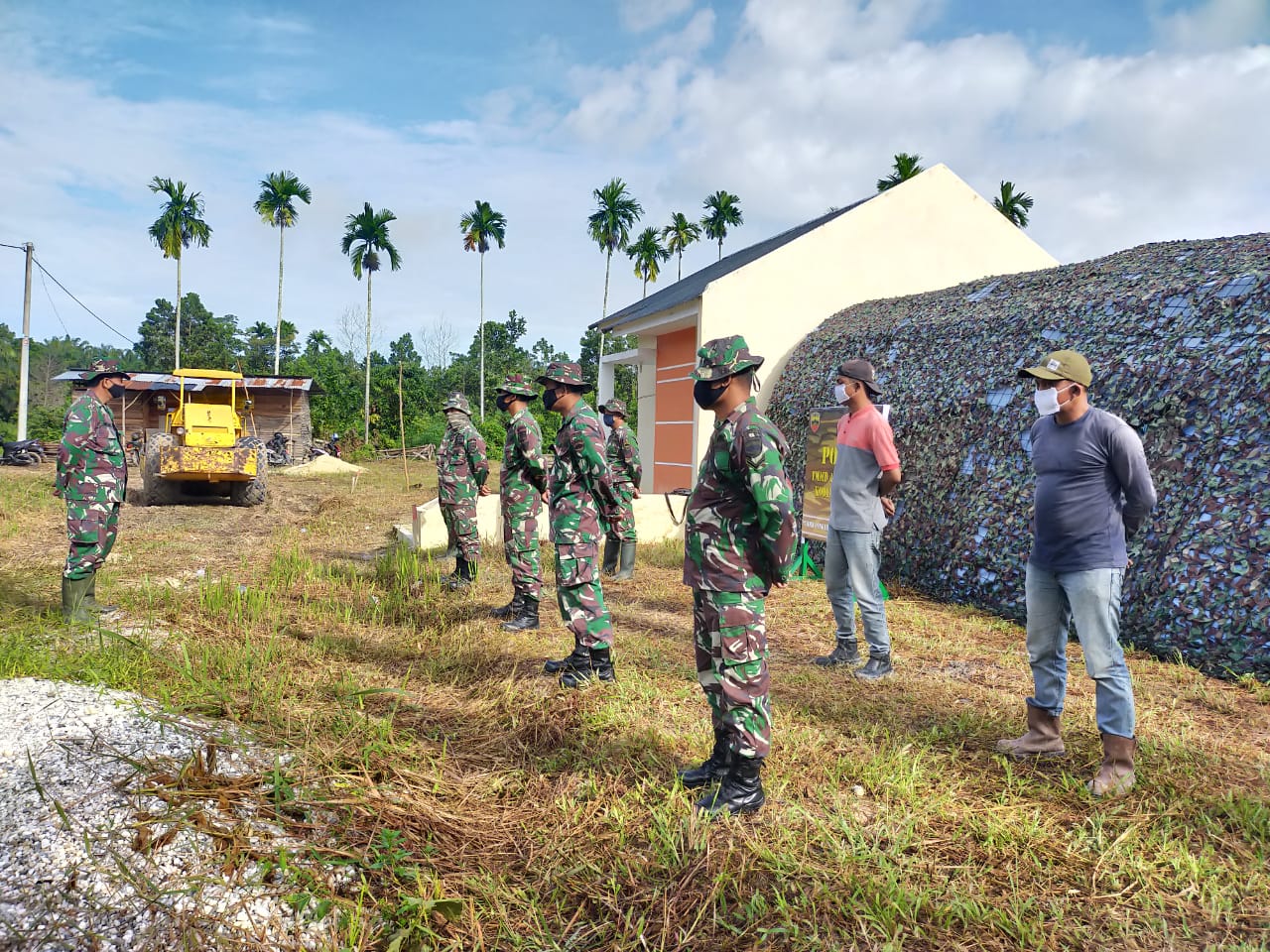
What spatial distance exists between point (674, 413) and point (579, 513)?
865 cm

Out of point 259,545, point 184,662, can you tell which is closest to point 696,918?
point 184,662

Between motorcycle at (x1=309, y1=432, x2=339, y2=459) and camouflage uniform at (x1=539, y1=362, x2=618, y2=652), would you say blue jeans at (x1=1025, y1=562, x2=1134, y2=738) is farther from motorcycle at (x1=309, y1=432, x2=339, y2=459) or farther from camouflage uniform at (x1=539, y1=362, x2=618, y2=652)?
motorcycle at (x1=309, y1=432, x2=339, y2=459)

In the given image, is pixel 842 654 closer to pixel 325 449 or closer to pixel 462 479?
pixel 462 479

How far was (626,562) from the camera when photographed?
Answer: 8008 millimetres

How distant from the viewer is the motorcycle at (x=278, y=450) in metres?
25.0

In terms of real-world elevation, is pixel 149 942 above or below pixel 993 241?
below

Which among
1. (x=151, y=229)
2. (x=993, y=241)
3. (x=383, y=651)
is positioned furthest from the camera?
(x=151, y=229)

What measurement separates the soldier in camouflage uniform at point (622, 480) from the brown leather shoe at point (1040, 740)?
14.3ft

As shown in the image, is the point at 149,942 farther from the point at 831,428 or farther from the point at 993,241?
the point at 993,241

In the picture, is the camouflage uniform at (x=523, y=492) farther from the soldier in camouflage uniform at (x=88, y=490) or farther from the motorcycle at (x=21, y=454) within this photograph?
the motorcycle at (x=21, y=454)

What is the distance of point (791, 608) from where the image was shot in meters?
6.82

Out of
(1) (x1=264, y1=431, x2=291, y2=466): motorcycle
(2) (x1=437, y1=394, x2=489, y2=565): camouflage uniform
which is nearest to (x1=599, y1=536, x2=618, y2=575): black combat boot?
(2) (x1=437, y1=394, x2=489, y2=565): camouflage uniform

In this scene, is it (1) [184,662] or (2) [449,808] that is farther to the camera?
(1) [184,662]

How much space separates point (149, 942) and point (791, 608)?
5.35 meters
